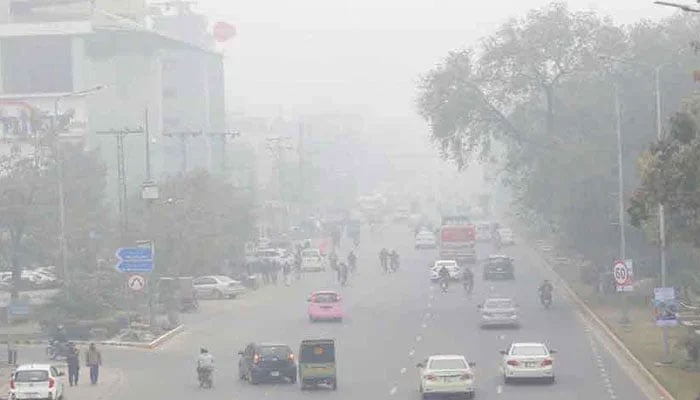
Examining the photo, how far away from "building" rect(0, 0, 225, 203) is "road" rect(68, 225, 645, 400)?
44.6 m

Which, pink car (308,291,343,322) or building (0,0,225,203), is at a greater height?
building (0,0,225,203)

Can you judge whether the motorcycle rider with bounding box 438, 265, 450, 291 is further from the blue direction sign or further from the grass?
the blue direction sign

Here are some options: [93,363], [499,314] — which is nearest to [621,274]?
[499,314]

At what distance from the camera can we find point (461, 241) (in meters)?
101

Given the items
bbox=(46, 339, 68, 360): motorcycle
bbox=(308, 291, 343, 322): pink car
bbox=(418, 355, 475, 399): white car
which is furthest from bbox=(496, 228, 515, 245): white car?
bbox=(418, 355, 475, 399): white car

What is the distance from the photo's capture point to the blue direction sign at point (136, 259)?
64.7 metres

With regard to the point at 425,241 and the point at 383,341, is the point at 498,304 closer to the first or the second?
the point at 383,341

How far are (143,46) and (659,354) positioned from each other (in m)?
93.9

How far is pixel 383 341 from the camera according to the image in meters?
60.2

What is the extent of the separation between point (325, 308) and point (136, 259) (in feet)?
25.4

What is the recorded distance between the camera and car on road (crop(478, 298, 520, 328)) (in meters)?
63.6

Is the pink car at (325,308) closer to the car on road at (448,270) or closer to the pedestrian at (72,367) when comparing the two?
the pedestrian at (72,367)

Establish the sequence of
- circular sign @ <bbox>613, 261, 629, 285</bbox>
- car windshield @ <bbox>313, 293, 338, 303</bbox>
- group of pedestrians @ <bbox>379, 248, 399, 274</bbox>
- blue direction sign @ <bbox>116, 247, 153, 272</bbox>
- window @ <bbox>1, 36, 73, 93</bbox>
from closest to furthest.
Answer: circular sign @ <bbox>613, 261, 629, 285</bbox>
blue direction sign @ <bbox>116, 247, 153, 272</bbox>
car windshield @ <bbox>313, 293, 338, 303</bbox>
group of pedestrians @ <bbox>379, 248, 399, 274</bbox>
window @ <bbox>1, 36, 73, 93</bbox>

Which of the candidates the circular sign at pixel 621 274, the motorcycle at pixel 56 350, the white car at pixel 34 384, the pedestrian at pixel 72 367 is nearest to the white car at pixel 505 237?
the circular sign at pixel 621 274
